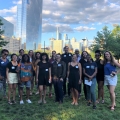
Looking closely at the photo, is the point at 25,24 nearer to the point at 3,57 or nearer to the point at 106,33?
the point at 106,33

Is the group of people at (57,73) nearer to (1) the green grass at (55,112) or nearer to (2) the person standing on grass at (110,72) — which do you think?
(2) the person standing on grass at (110,72)

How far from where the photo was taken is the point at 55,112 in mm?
5211

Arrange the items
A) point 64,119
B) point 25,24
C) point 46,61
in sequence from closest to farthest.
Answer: point 64,119
point 46,61
point 25,24

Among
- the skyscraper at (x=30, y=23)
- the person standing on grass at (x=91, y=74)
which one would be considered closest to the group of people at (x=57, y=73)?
the person standing on grass at (x=91, y=74)

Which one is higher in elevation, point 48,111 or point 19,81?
point 19,81

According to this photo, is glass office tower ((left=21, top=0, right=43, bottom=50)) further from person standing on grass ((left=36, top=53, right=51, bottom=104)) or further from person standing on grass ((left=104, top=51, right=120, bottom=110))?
person standing on grass ((left=104, top=51, right=120, bottom=110))

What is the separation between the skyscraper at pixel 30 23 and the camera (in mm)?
76312

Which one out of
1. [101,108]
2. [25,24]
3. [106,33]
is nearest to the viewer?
[101,108]

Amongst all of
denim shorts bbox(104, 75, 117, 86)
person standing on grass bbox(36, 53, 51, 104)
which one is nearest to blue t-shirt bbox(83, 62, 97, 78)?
denim shorts bbox(104, 75, 117, 86)

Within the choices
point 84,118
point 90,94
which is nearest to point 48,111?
point 84,118

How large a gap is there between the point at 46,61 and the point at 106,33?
29.7 m

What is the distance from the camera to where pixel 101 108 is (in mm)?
5715

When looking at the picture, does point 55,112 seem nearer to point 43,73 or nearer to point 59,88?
point 59,88

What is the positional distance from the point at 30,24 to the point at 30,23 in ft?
1.44
